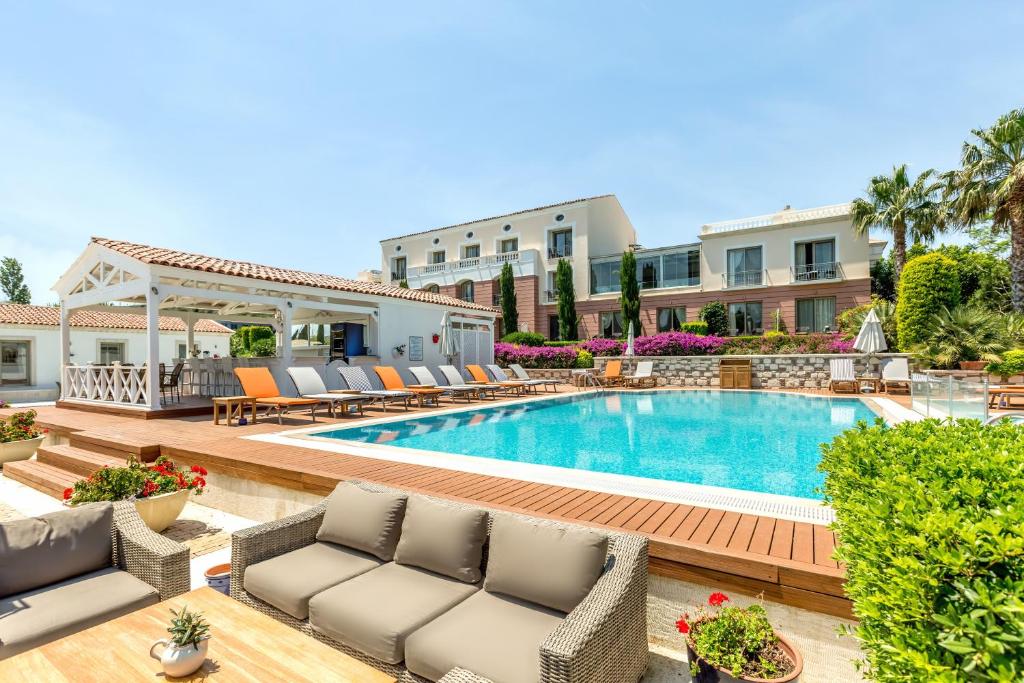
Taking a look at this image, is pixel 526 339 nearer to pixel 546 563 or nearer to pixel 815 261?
pixel 815 261

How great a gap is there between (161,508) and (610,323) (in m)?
25.2

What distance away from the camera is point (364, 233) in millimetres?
35625

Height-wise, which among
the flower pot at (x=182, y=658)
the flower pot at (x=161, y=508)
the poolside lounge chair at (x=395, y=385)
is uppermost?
the poolside lounge chair at (x=395, y=385)

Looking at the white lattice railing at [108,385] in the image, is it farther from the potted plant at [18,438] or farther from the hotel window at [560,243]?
the hotel window at [560,243]

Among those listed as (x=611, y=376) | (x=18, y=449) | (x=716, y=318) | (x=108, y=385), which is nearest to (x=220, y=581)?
(x=18, y=449)

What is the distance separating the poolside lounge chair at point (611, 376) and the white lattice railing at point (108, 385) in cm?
1487

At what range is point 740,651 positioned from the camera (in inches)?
92.4

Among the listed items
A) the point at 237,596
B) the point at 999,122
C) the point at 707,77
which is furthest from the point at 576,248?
the point at 237,596

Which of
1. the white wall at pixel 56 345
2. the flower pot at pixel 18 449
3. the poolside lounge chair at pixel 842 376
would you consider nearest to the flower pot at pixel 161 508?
the flower pot at pixel 18 449

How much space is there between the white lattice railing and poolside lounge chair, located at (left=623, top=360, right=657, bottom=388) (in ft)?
51.5

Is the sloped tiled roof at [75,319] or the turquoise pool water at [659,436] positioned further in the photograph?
the sloped tiled roof at [75,319]

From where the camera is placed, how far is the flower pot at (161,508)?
4848 mm

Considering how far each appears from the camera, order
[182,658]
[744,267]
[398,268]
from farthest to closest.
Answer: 1. [398,268]
2. [744,267]
3. [182,658]

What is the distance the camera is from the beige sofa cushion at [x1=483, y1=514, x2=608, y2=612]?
2.59 m
